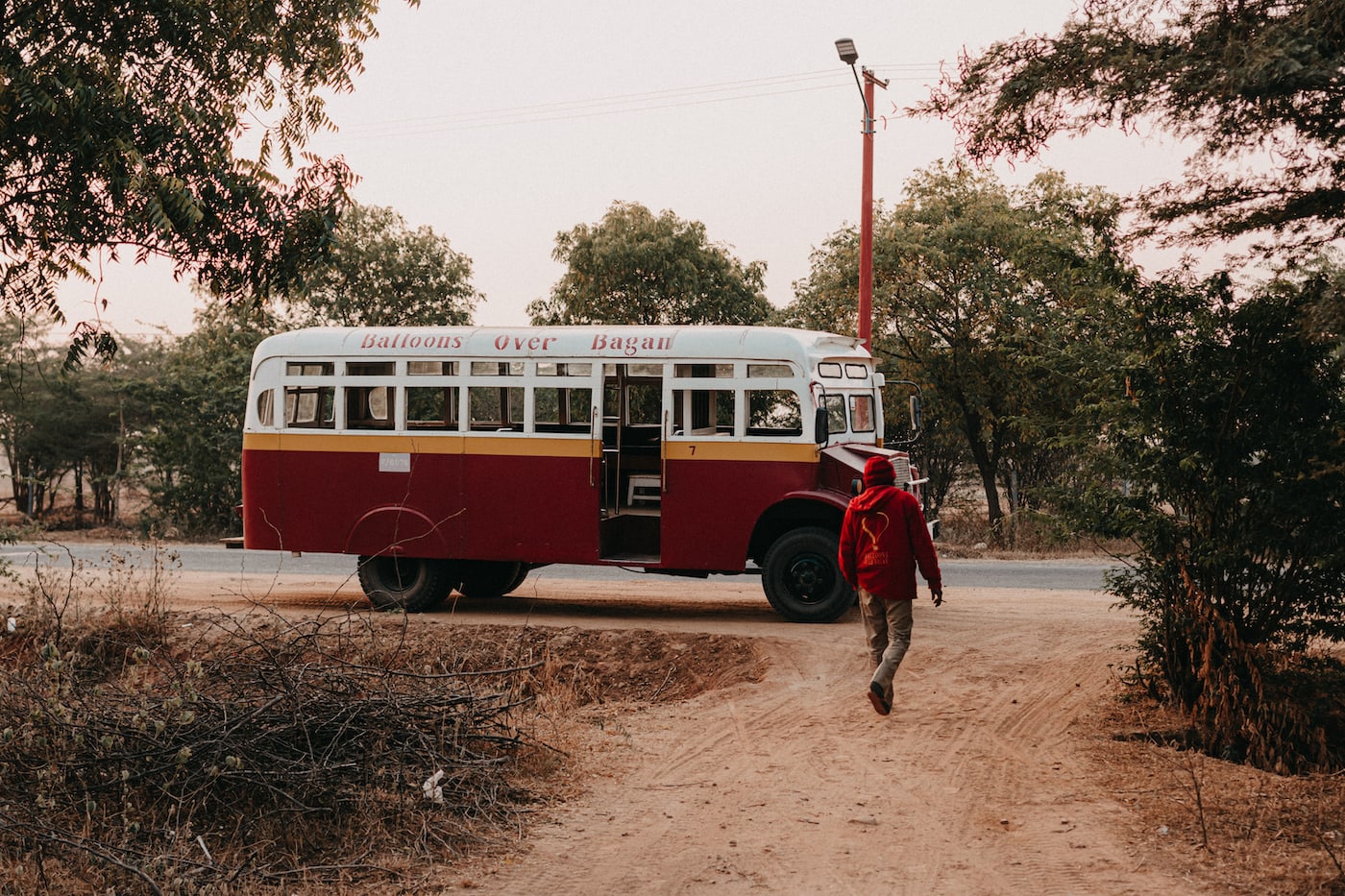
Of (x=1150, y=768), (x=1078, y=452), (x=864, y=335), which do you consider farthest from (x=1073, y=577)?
(x=1150, y=768)

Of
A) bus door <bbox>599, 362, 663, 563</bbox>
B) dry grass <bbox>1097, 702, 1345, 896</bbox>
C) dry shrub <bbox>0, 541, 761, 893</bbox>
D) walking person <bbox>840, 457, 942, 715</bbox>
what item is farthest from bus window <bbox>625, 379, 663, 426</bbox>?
dry grass <bbox>1097, 702, 1345, 896</bbox>

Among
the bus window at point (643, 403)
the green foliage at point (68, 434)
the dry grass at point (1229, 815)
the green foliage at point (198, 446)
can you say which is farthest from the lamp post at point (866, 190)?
the green foliage at point (68, 434)

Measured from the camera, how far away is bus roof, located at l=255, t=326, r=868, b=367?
41.6ft

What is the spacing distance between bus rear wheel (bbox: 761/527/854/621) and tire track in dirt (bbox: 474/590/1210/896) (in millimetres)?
1115

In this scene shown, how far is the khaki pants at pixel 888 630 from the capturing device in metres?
8.96

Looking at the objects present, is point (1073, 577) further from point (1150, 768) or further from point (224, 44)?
point (224, 44)

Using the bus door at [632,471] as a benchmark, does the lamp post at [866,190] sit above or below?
above

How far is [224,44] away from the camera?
1013 centimetres

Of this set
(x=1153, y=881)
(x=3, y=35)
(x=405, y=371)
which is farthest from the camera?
(x=405, y=371)

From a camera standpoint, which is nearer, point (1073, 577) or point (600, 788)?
point (600, 788)

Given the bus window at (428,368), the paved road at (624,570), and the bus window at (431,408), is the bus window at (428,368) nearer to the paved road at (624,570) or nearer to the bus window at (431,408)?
the bus window at (431,408)

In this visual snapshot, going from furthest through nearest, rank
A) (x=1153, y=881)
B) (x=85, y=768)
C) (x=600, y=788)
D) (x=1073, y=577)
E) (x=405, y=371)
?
Answer: (x=1073, y=577), (x=405, y=371), (x=600, y=788), (x=85, y=768), (x=1153, y=881)

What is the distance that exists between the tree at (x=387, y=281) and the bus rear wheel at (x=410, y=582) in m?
16.8

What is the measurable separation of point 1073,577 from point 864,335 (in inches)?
177
